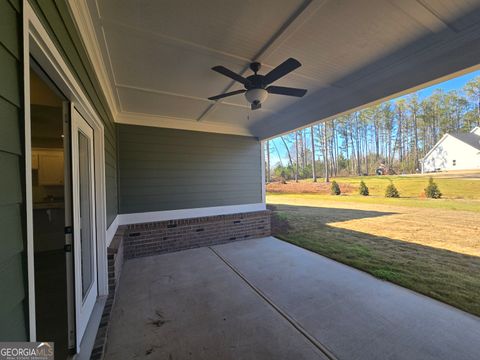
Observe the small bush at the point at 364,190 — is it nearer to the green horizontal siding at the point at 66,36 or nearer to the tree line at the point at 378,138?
the tree line at the point at 378,138

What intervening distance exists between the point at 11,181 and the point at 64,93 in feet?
3.94

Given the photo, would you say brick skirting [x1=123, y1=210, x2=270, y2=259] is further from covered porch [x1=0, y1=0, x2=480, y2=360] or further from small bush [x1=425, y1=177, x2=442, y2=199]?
small bush [x1=425, y1=177, x2=442, y2=199]

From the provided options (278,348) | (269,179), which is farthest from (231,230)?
(269,179)

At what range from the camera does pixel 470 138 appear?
1261cm

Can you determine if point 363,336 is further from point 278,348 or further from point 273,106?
point 273,106

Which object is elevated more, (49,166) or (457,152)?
(457,152)

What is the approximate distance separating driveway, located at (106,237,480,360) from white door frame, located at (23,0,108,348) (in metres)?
0.89

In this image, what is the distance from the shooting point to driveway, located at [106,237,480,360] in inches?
71.6

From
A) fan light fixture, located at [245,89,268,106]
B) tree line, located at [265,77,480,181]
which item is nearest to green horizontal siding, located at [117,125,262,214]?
fan light fixture, located at [245,89,268,106]

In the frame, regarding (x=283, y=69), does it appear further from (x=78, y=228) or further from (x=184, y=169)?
(x=184, y=169)

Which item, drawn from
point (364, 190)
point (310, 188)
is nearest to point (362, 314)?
point (364, 190)

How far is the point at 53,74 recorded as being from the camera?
4.25 feet

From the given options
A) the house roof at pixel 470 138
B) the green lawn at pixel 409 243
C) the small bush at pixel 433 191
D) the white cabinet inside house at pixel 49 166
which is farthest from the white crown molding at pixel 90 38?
the house roof at pixel 470 138

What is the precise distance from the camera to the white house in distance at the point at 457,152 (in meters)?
12.1
